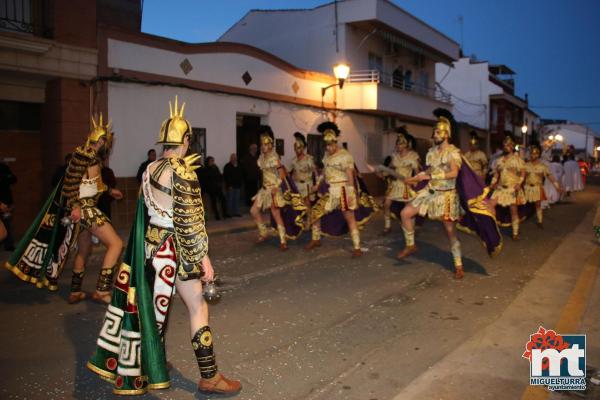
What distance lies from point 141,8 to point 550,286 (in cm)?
1332

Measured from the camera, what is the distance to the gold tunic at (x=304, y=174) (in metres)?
9.99

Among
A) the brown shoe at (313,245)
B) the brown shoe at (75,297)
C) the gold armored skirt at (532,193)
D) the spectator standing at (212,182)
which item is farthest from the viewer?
the spectator standing at (212,182)

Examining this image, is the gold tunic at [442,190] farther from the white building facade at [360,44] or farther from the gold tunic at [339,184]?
the white building facade at [360,44]

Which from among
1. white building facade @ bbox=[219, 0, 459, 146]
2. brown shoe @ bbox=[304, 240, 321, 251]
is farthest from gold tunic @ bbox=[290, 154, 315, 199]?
white building facade @ bbox=[219, 0, 459, 146]

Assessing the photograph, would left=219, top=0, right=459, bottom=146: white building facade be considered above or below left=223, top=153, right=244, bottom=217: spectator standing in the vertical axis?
above

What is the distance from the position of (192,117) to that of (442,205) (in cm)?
838

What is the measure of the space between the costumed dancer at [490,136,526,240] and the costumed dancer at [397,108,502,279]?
338 centimetres

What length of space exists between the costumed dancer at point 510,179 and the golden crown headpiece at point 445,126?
3.66m

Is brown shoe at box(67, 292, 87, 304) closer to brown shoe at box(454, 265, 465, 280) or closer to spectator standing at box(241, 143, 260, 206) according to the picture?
brown shoe at box(454, 265, 465, 280)

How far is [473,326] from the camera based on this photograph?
505 centimetres

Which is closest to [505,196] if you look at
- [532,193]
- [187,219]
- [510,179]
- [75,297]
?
[510,179]

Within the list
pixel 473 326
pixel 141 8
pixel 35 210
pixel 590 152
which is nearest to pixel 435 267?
pixel 473 326

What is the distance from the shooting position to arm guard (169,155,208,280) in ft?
10.8

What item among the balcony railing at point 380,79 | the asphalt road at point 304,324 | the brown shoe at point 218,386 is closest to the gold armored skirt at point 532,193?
the asphalt road at point 304,324
